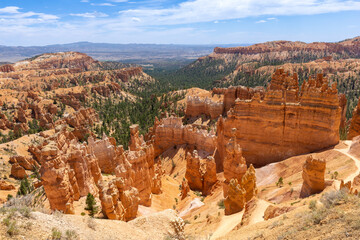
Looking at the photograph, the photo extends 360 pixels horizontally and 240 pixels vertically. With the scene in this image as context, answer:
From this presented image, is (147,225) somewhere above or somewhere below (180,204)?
above

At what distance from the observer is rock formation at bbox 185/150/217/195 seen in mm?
30453

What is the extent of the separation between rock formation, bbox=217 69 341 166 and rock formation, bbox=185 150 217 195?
15.2 ft

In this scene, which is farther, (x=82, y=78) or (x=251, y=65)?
(x=251, y=65)

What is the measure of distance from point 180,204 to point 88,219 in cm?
1551

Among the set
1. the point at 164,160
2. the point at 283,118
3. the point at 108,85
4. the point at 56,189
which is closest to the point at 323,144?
the point at 283,118

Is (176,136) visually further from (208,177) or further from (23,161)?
(23,161)

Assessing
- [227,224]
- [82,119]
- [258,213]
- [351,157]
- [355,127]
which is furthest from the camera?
[82,119]

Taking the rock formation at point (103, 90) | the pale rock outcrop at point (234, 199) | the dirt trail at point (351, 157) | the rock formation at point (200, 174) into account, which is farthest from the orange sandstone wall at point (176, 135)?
the rock formation at point (103, 90)

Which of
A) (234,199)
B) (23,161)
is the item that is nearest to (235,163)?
(234,199)

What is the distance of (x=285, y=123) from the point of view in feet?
96.7

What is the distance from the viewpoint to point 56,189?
16172 mm

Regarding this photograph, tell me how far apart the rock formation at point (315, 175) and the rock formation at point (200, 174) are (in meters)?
13.1

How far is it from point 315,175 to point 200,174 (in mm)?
16161

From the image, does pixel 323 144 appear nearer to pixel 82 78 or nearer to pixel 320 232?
pixel 320 232
